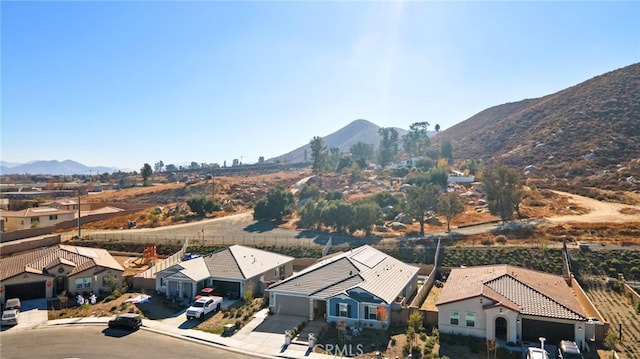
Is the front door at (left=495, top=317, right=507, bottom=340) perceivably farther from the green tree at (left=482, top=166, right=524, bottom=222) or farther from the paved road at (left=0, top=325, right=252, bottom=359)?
the green tree at (left=482, top=166, right=524, bottom=222)

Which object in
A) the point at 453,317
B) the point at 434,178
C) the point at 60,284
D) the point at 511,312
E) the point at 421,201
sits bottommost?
the point at 453,317

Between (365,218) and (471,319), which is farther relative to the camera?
(365,218)

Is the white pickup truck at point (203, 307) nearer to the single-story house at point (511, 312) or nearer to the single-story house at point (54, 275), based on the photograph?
the single-story house at point (54, 275)

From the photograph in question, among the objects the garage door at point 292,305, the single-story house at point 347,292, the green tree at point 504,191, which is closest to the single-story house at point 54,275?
the garage door at point 292,305

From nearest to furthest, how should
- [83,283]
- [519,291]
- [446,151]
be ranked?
1. [519,291]
2. [83,283]
3. [446,151]

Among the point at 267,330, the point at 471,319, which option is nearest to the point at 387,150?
the point at 471,319

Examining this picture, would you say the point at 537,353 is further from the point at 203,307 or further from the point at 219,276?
the point at 219,276
